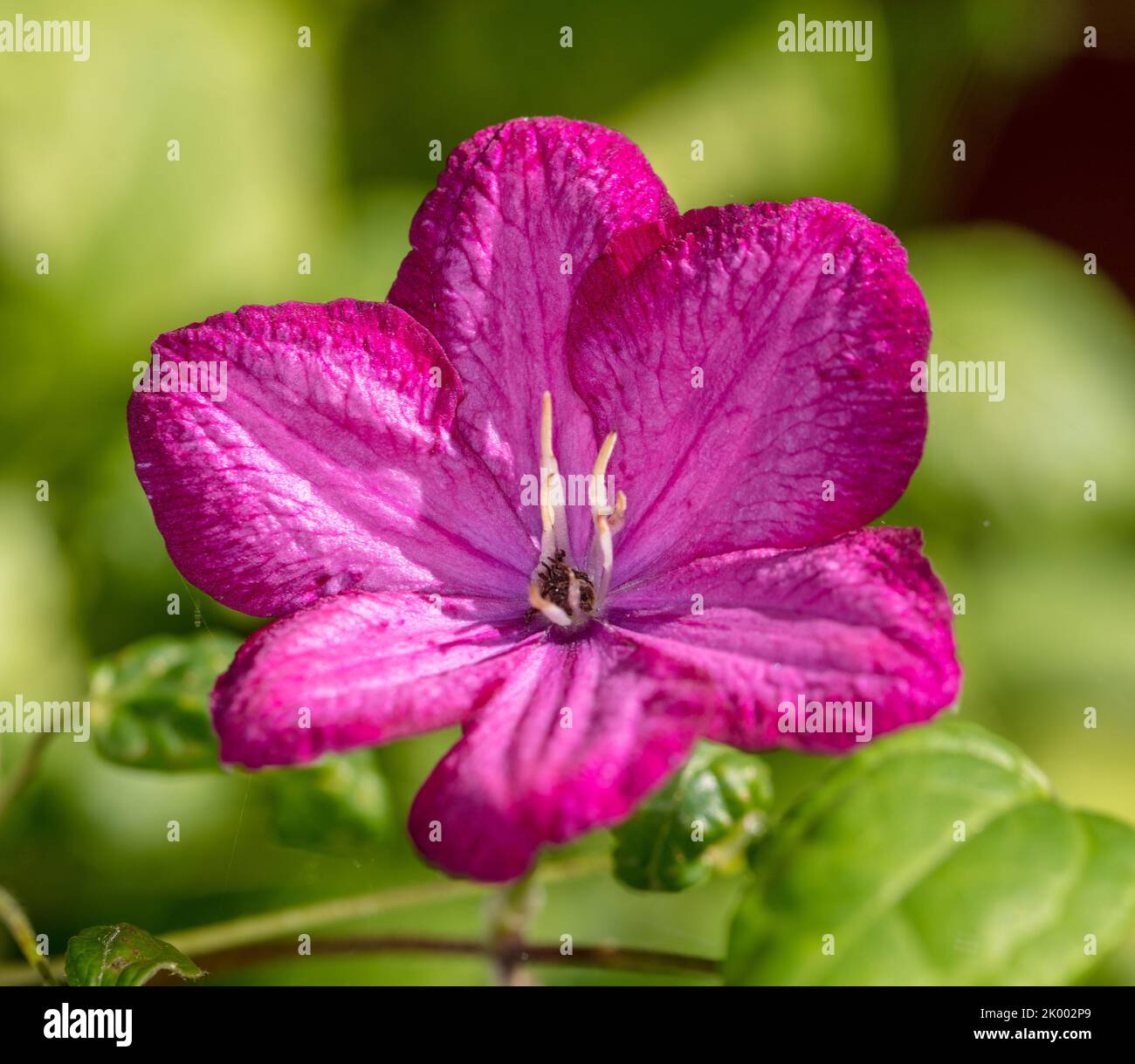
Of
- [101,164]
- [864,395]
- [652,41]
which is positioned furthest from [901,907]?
[652,41]

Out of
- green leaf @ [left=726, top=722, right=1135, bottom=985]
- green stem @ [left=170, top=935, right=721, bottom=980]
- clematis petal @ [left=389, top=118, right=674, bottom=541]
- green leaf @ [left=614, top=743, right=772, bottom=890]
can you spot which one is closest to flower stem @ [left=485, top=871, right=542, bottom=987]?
green stem @ [left=170, top=935, right=721, bottom=980]

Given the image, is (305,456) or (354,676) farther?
(305,456)

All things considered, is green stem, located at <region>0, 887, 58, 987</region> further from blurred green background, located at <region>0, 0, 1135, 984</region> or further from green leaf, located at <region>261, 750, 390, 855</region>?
blurred green background, located at <region>0, 0, 1135, 984</region>

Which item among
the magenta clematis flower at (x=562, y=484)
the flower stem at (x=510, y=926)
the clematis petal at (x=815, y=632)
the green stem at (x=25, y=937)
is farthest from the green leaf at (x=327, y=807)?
the clematis petal at (x=815, y=632)

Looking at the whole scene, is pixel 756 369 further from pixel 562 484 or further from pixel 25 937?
pixel 25 937

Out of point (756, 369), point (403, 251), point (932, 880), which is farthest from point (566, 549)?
point (403, 251)

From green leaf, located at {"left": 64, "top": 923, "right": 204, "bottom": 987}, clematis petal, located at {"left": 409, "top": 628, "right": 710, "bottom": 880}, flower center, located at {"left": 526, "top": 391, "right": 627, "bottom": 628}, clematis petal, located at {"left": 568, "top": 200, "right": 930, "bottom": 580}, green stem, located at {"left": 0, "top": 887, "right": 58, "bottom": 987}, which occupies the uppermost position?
clematis petal, located at {"left": 568, "top": 200, "right": 930, "bottom": 580}
